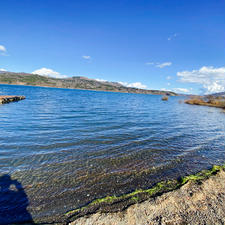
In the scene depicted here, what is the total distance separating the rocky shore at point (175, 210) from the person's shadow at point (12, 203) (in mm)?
2011

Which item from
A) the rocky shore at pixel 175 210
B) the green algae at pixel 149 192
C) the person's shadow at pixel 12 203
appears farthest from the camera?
the green algae at pixel 149 192

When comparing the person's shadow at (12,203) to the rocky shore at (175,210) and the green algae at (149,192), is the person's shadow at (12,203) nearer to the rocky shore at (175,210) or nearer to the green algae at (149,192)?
the green algae at (149,192)

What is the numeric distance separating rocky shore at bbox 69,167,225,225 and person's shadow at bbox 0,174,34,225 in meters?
2.01

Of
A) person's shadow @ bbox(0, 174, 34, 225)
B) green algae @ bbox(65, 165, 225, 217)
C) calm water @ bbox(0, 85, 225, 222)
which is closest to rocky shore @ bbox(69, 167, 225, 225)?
green algae @ bbox(65, 165, 225, 217)

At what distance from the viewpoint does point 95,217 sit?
4125 millimetres

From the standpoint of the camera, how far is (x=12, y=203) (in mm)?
4922

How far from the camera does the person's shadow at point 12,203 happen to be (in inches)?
170

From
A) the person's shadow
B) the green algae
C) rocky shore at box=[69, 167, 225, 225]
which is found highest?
rocky shore at box=[69, 167, 225, 225]

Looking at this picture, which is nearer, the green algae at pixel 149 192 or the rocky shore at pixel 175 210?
the rocky shore at pixel 175 210

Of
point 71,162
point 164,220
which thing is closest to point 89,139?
point 71,162

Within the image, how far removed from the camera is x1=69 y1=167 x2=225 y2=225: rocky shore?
398 centimetres

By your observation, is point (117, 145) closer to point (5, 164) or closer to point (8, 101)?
point (5, 164)

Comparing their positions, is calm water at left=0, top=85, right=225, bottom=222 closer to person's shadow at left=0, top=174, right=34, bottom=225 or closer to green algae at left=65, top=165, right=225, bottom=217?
person's shadow at left=0, top=174, right=34, bottom=225

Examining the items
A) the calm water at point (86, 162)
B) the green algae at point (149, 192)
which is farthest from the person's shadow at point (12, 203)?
the green algae at point (149, 192)
